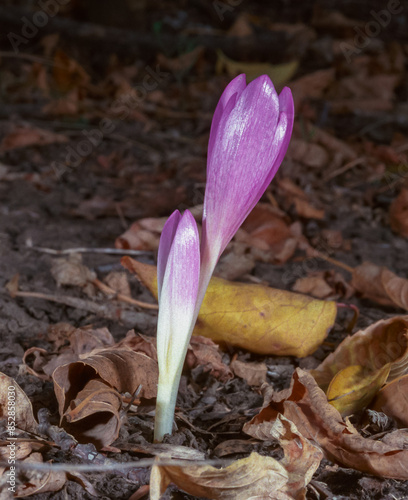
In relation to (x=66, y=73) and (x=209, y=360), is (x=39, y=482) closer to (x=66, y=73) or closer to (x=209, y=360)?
(x=209, y=360)

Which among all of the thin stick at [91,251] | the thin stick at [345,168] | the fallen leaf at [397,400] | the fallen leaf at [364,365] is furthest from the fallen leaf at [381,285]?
the thin stick at [345,168]

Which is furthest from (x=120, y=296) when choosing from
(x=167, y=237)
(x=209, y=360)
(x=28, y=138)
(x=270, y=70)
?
(x=270, y=70)

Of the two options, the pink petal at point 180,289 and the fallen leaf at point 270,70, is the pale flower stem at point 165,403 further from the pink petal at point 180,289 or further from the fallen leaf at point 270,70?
the fallen leaf at point 270,70

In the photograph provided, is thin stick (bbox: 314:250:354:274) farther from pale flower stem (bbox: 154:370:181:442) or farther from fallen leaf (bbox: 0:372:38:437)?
fallen leaf (bbox: 0:372:38:437)

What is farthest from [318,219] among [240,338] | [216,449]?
[216,449]

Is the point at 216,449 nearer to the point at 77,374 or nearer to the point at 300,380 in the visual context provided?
the point at 300,380
